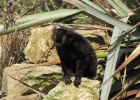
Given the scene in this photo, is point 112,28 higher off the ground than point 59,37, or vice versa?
point 112,28

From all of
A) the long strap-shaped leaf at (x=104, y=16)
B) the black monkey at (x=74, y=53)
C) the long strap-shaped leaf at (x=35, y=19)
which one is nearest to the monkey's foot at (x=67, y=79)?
the black monkey at (x=74, y=53)

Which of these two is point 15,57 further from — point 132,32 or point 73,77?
point 132,32

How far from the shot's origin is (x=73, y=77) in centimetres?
430

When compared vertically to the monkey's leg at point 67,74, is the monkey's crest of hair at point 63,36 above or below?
above

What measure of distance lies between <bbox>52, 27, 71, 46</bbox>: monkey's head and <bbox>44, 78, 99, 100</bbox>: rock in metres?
0.43

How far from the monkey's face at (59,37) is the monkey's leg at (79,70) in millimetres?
299

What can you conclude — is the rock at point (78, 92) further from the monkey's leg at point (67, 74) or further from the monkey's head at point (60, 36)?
the monkey's head at point (60, 36)

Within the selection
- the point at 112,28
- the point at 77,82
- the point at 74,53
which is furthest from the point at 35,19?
the point at 112,28

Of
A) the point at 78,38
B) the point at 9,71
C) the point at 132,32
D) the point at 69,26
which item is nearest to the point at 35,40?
the point at 9,71

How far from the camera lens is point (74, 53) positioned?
14.0 ft

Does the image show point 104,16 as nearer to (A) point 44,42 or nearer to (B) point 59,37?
(B) point 59,37

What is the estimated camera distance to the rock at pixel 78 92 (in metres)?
4.05

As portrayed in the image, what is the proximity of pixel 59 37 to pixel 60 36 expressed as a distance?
0.6 inches

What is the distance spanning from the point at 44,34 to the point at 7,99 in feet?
3.96
